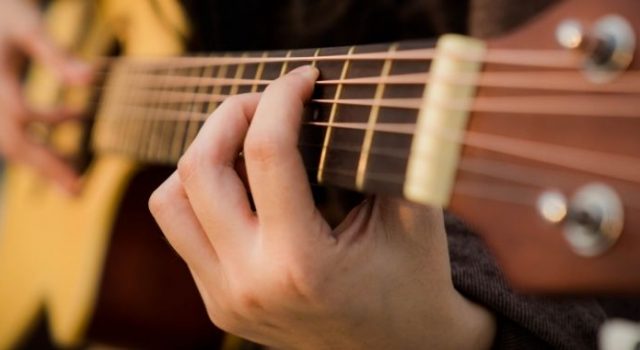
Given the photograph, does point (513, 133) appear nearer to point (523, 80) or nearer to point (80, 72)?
point (523, 80)

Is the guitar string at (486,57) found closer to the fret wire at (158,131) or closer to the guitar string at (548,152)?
the guitar string at (548,152)

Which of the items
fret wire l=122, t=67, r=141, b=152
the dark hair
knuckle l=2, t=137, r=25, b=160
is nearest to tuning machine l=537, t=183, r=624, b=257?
the dark hair

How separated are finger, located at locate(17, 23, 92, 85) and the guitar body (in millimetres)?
26

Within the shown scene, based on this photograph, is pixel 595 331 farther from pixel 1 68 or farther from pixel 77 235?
pixel 1 68

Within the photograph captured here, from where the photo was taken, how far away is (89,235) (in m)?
1.03

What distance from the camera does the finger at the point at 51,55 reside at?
1137mm

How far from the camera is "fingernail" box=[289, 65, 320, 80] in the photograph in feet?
1.70

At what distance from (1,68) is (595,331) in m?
0.98

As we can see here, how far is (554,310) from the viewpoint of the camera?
0.62 meters

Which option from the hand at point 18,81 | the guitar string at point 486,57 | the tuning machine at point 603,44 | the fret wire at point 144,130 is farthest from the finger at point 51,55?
the tuning machine at point 603,44

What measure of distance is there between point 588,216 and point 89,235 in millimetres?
788

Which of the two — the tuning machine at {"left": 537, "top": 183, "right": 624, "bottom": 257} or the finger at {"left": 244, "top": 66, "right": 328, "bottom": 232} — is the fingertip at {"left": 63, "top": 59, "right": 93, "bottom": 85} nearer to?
the finger at {"left": 244, "top": 66, "right": 328, "bottom": 232}

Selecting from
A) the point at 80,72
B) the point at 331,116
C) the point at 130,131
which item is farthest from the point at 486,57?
the point at 80,72

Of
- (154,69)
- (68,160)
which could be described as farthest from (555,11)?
(68,160)
